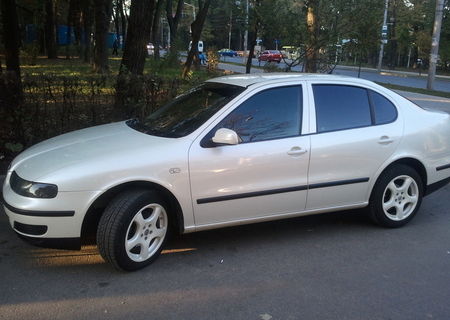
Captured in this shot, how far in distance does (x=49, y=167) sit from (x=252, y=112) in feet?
5.92

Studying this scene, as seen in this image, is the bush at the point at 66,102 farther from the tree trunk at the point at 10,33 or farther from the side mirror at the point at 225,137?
the side mirror at the point at 225,137

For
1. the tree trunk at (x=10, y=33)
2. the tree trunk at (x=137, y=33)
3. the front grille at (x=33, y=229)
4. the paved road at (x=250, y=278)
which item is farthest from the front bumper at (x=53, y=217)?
the tree trunk at (x=10, y=33)

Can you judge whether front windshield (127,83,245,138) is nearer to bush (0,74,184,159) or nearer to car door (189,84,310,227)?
car door (189,84,310,227)

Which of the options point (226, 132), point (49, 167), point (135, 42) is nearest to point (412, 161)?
point (226, 132)

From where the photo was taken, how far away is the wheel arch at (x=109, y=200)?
3797 millimetres

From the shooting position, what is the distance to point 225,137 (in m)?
4.02

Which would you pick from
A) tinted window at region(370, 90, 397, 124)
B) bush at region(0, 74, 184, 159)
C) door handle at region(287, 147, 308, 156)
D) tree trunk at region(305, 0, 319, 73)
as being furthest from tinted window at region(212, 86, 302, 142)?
tree trunk at region(305, 0, 319, 73)

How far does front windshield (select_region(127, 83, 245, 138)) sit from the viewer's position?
14.3 ft

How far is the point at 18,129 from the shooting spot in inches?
270

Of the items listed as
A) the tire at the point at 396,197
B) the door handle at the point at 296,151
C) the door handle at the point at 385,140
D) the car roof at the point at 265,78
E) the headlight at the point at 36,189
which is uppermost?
the car roof at the point at 265,78

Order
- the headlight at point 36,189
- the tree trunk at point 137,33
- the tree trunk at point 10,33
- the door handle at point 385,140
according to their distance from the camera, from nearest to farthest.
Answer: the headlight at point 36,189 < the door handle at point 385,140 < the tree trunk at point 10,33 < the tree trunk at point 137,33

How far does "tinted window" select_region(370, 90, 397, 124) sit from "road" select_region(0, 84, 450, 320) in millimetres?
1153

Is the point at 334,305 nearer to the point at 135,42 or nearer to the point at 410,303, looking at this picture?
the point at 410,303

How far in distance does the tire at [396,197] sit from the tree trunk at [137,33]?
18.2 feet
